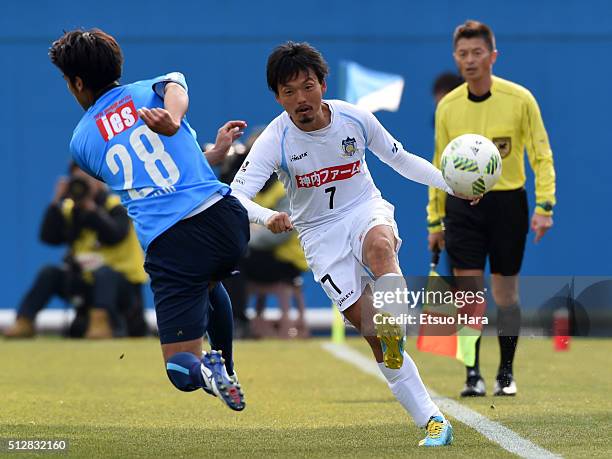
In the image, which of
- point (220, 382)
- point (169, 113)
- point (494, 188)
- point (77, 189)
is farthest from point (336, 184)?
point (77, 189)

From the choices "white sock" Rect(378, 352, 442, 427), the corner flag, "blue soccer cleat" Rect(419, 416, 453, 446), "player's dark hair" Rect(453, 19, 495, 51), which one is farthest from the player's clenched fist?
the corner flag

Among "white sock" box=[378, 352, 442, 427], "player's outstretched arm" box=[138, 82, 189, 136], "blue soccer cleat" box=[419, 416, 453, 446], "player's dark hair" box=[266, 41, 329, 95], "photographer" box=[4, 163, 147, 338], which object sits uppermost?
"player's dark hair" box=[266, 41, 329, 95]

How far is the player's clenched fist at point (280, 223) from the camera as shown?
20.8 ft

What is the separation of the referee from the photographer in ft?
22.6

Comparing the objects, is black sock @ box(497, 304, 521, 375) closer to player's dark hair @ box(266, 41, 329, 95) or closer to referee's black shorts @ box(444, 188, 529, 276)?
referee's black shorts @ box(444, 188, 529, 276)

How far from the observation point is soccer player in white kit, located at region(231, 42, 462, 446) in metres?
6.85

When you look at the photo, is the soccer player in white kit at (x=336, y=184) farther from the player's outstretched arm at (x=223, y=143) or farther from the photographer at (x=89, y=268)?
the photographer at (x=89, y=268)

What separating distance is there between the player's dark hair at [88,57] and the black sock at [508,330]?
4087 millimetres

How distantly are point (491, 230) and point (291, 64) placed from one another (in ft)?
9.90

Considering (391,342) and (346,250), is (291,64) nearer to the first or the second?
(346,250)

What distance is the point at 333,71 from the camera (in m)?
16.5

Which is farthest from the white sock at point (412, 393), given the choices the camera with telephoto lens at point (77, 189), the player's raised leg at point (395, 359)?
the camera with telephoto lens at point (77, 189)

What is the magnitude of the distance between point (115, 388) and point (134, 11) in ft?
24.4

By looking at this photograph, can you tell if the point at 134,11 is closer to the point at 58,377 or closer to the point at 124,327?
the point at 124,327
